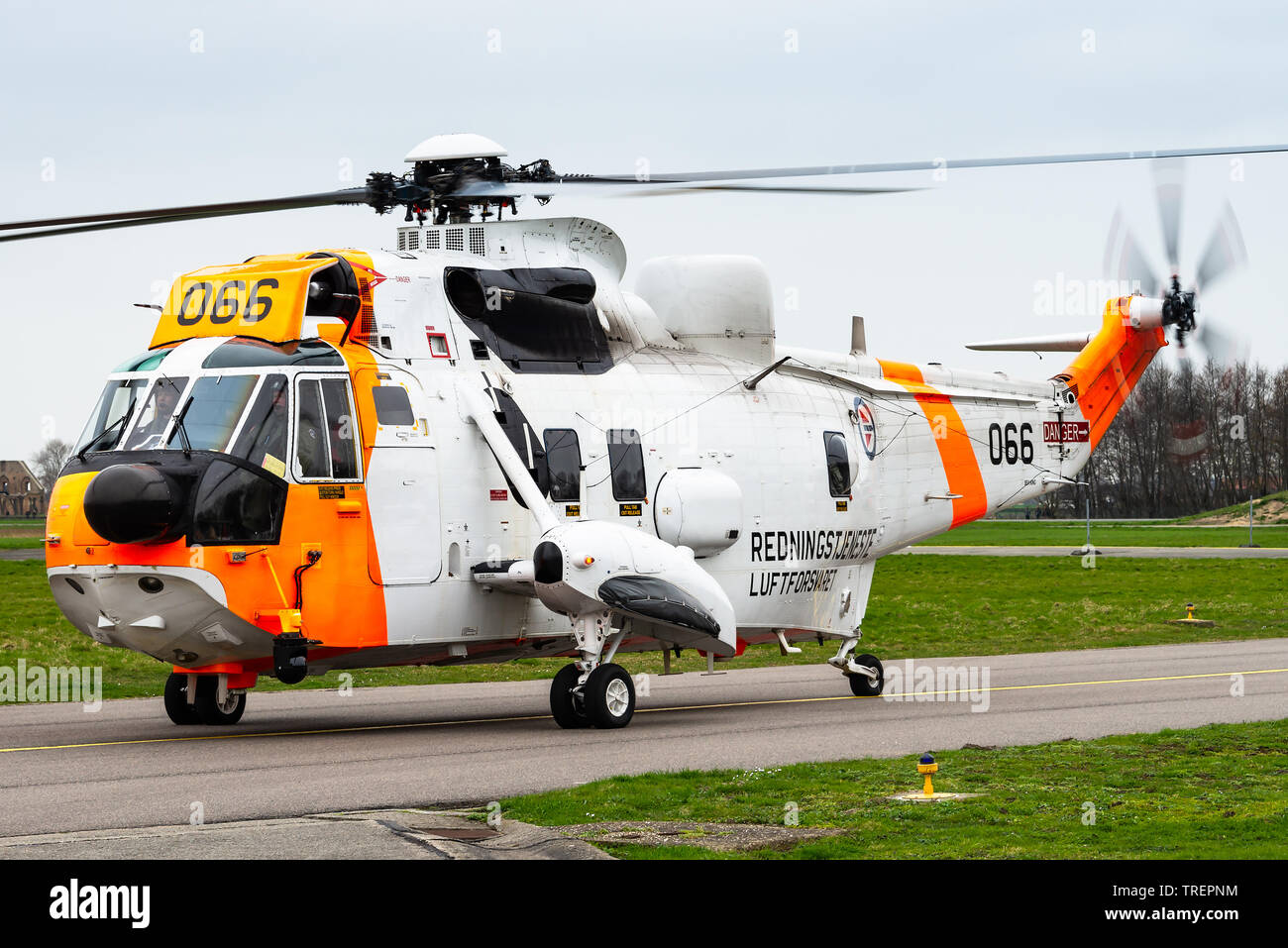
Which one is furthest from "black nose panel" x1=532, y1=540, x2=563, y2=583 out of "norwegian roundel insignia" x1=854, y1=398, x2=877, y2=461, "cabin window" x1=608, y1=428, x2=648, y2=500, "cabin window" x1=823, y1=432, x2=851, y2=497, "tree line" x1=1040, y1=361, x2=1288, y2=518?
"tree line" x1=1040, y1=361, x2=1288, y2=518

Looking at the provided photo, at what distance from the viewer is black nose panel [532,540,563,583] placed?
16.6 m

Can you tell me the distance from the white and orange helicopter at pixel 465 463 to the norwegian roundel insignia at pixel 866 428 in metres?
0.04

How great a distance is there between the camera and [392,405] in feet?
54.9

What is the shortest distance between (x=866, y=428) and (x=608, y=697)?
6.29 meters

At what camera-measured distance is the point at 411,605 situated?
16719 millimetres

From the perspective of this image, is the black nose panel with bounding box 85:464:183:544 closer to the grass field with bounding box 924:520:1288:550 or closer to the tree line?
the grass field with bounding box 924:520:1288:550

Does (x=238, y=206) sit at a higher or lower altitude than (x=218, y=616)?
higher

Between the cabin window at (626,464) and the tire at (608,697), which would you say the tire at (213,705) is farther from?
the cabin window at (626,464)

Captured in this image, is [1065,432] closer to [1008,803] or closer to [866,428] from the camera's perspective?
[866,428]

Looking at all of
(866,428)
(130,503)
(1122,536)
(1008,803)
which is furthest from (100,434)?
(1122,536)

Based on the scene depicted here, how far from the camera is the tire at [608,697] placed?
17312mm
